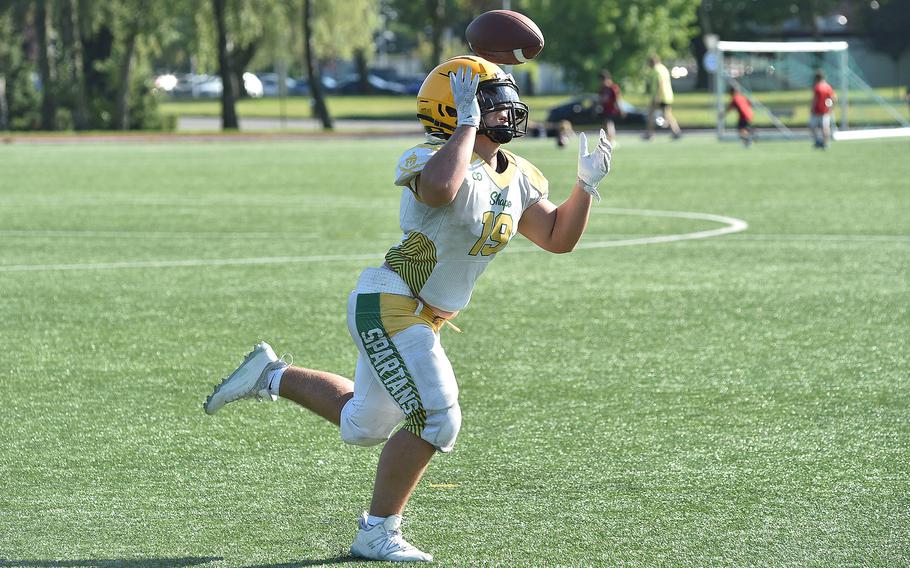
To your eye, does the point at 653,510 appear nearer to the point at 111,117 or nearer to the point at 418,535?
the point at 418,535

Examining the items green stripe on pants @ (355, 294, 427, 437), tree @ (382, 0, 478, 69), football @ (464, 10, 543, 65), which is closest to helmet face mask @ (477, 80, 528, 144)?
football @ (464, 10, 543, 65)

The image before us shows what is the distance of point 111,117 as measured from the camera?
52094 mm

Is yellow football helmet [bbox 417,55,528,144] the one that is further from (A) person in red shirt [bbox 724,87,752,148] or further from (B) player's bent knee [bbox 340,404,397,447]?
(A) person in red shirt [bbox 724,87,752,148]

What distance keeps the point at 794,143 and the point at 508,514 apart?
3596 cm

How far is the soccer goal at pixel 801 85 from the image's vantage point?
137ft

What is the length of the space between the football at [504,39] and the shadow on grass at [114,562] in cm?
206

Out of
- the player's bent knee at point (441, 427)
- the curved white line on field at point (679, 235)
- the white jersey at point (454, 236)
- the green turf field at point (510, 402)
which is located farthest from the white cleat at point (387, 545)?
the curved white line on field at point (679, 235)

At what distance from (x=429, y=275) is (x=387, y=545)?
0.95 metres

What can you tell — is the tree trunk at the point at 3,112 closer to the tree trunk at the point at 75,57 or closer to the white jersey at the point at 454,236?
the tree trunk at the point at 75,57

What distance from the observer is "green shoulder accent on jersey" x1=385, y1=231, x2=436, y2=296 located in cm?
489

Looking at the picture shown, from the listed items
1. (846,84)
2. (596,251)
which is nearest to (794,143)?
(846,84)

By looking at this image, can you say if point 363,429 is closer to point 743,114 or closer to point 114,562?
point 114,562

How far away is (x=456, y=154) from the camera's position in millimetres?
4582

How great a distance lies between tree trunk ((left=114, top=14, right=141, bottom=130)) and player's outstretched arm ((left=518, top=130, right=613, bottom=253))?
46.7 m
